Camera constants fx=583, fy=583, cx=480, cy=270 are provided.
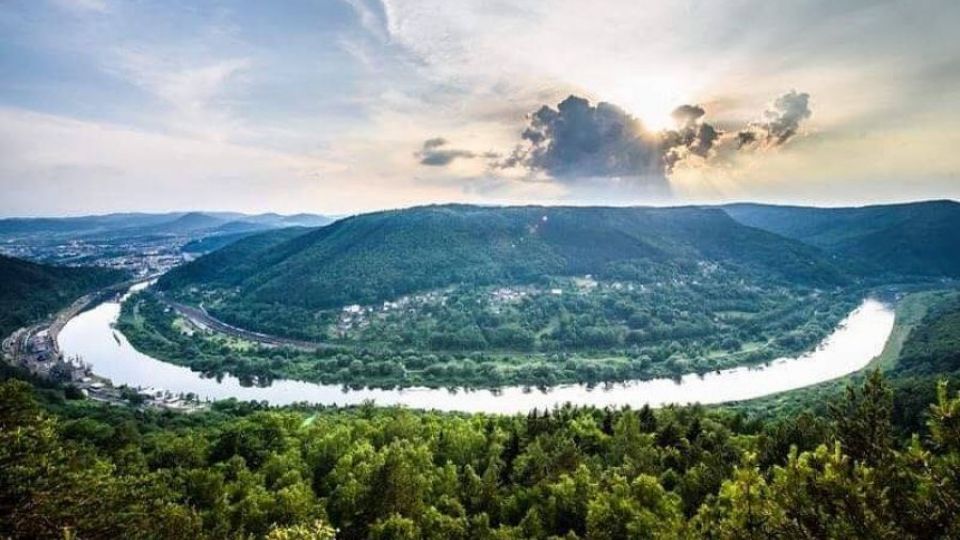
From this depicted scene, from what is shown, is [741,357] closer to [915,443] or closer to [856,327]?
[856,327]

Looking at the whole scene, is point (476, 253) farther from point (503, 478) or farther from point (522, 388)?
point (503, 478)

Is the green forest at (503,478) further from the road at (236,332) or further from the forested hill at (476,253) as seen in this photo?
the forested hill at (476,253)

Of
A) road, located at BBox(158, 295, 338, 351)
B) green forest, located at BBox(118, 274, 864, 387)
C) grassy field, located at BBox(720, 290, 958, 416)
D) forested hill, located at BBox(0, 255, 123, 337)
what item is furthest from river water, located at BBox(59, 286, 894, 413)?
forested hill, located at BBox(0, 255, 123, 337)

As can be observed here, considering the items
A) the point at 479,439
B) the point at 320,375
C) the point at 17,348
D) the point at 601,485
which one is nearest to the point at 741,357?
the point at 320,375

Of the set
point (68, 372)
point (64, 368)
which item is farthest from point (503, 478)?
point (64, 368)

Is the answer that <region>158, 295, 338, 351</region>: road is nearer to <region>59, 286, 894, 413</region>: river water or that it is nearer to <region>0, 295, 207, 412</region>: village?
<region>59, 286, 894, 413</region>: river water

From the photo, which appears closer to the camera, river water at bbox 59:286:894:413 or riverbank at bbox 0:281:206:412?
riverbank at bbox 0:281:206:412
